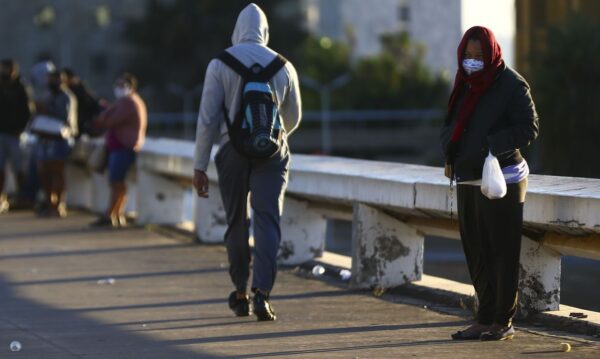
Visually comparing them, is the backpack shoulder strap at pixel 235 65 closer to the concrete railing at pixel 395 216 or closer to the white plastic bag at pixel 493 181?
the concrete railing at pixel 395 216

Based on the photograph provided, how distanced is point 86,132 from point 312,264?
25.3 ft

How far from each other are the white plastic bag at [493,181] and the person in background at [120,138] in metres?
9.28

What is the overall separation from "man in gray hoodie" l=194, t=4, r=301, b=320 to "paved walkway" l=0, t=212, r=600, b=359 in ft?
1.02

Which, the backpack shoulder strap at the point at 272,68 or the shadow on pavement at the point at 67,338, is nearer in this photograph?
the shadow on pavement at the point at 67,338

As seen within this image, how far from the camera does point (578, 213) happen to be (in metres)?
8.47

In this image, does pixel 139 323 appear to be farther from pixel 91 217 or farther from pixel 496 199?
pixel 91 217

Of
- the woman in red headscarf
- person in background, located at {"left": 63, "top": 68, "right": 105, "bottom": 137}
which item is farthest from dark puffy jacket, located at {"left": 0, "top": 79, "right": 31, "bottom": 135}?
the woman in red headscarf

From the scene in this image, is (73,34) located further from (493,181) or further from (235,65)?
(493,181)

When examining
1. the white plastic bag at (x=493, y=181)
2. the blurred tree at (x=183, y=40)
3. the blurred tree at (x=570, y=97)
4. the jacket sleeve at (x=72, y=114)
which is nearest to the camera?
the white plastic bag at (x=493, y=181)

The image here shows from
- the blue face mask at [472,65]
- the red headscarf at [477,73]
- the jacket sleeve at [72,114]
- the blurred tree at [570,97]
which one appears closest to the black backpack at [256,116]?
the red headscarf at [477,73]

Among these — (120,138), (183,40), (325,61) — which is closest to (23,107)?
(120,138)

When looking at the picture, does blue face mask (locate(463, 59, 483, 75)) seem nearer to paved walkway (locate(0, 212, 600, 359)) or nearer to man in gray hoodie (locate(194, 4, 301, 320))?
paved walkway (locate(0, 212, 600, 359))

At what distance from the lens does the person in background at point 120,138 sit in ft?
56.0

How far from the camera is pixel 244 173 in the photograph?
31.7 ft
